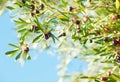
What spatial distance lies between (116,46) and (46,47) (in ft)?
2.22

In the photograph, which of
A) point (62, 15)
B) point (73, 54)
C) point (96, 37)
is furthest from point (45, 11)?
point (73, 54)

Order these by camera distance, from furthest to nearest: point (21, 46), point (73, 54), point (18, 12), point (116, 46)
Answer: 1. point (73, 54)
2. point (18, 12)
3. point (21, 46)
4. point (116, 46)

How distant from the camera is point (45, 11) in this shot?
313cm

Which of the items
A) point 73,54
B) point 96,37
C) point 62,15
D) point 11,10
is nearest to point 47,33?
point 62,15

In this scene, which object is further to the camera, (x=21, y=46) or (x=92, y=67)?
(x=92, y=67)

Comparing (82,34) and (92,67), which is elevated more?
(82,34)

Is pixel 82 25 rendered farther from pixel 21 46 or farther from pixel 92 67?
pixel 92 67

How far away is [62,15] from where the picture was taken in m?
2.96

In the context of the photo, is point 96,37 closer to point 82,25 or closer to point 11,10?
point 82,25

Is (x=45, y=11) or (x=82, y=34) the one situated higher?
(x=45, y=11)

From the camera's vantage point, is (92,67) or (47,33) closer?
(47,33)

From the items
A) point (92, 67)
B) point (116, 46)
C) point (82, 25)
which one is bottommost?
point (92, 67)

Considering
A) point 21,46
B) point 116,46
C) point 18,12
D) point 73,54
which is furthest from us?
point 73,54

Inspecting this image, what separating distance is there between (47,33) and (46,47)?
38cm
